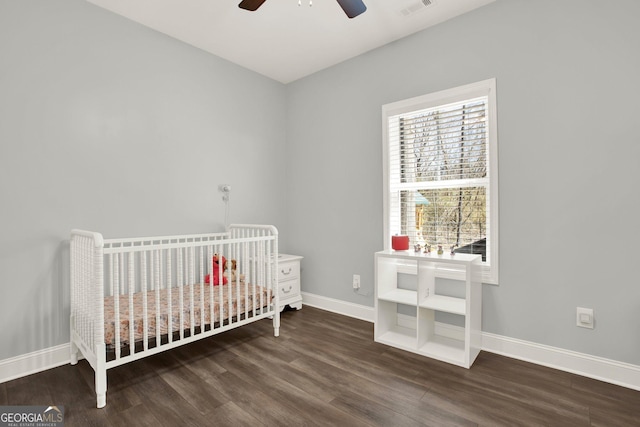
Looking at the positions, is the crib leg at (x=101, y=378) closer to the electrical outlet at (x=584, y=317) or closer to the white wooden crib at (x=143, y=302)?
the white wooden crib at (x=143, y=302)

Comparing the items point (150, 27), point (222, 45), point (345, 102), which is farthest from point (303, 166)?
point (150, 27)

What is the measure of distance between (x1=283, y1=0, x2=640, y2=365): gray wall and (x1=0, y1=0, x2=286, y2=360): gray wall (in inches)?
68.3

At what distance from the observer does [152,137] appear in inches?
103

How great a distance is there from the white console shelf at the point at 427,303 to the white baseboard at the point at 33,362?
2.19 meters

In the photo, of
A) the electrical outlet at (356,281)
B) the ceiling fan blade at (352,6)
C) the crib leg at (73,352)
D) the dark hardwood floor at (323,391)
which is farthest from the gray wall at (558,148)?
the crib leg at (73,352)

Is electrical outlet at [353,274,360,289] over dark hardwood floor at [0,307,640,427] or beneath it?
over

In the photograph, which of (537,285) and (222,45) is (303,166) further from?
(537,285)

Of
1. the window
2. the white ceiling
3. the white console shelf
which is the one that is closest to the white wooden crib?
the white console shelf

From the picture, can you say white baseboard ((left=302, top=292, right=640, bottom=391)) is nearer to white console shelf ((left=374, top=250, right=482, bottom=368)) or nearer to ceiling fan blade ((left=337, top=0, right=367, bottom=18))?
white console shelf ((left=374, top=250, right=482, bottom=368))

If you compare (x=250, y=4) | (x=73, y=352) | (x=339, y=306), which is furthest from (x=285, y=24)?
(x=73, y=352)

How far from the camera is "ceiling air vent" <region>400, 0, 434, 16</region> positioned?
2.26 meters

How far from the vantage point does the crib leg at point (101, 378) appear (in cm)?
167

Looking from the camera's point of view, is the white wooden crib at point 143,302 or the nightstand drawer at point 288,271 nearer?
the white wooden crib at point 143,302

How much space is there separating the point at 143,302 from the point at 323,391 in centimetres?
118
